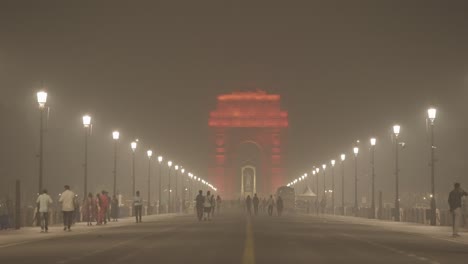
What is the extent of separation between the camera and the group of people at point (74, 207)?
4706 centimetres

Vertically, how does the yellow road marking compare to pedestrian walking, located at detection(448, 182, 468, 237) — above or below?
below

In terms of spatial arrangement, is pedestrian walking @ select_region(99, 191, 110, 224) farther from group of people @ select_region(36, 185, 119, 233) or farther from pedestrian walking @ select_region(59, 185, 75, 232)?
pedestrian walking @ select_region(59, 185, 75, 232)

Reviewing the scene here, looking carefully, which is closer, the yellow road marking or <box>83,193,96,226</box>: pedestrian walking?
the yellow road marking

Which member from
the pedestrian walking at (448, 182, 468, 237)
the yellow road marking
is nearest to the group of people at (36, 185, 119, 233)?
the yellow road marking

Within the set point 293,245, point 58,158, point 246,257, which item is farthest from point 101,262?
point 58,158

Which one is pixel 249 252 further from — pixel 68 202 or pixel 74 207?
pixel 74 207

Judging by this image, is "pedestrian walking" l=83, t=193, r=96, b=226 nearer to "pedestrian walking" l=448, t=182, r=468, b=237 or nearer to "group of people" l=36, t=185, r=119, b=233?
"group of people" l=36, t=185, r=119, b=233

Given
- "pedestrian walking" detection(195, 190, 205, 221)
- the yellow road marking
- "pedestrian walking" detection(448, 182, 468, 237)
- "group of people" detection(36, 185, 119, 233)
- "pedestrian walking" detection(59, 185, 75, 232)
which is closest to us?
the yellow road marking

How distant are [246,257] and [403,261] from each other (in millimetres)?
3764

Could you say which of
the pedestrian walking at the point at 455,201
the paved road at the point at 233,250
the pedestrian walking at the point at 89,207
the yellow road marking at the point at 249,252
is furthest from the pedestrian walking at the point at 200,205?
the yellow road marking at the point at 249,252

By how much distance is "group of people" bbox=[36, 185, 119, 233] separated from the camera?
47.1 metres

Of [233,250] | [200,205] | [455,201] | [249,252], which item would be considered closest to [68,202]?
[455,201]

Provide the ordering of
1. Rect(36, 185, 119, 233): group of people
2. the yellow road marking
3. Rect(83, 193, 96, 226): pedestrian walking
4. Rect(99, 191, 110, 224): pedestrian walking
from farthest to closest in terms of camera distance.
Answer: Rect(99, 191, 110, 224): pedestrian walking → Rect(83, 193, 96, 226): pedestrian walking → Rect(36, 185, 119, 233): group of people → the yellow road marking

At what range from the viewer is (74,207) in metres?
49.7
